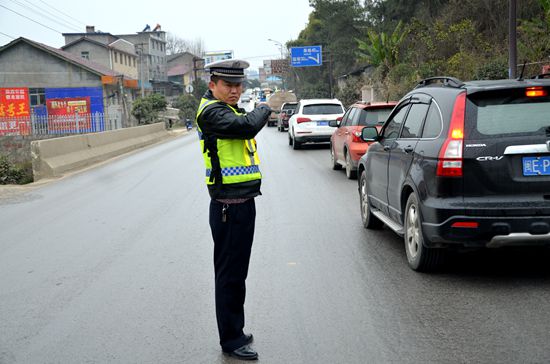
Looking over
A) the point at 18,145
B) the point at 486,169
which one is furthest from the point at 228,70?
the point at 18,145

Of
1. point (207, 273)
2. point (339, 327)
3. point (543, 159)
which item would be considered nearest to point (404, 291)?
point (339, 327)

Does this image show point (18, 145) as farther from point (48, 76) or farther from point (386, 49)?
point (386, 49)

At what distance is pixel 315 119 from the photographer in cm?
2241

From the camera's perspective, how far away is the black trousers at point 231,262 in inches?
169

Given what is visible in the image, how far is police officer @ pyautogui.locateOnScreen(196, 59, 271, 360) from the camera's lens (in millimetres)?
4262

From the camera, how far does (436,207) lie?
5.75 m

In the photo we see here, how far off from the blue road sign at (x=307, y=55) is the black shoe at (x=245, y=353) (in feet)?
190

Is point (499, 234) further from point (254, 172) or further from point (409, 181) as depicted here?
point (254, 172)

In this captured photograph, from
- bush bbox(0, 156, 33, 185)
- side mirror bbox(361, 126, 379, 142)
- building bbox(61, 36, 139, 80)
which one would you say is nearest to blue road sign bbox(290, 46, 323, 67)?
building bbox(61, 36, 139, 80)

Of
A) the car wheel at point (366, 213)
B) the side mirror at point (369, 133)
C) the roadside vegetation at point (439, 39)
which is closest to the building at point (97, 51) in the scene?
the roadside vegetation at point (439, 39)

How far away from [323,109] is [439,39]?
12.9 metres

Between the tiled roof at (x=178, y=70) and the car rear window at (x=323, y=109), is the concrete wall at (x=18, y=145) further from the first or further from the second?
the tiled roof at (x=178, y=70)

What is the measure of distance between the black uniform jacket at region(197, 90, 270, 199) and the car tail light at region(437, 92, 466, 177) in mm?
2016

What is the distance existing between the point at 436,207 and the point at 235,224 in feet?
7.22
